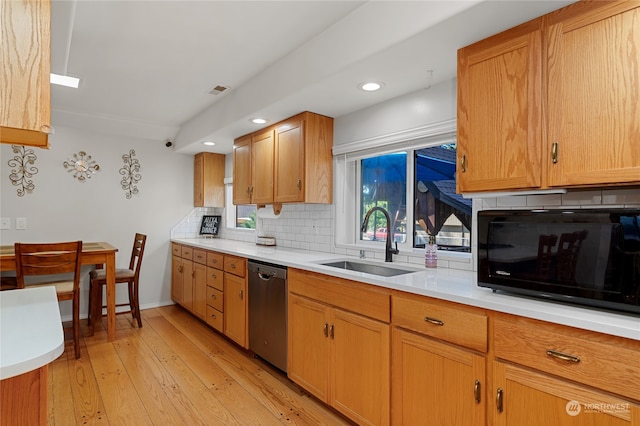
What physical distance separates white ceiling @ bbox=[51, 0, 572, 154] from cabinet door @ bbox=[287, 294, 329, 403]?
1.49 metres

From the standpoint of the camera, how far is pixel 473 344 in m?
1.49

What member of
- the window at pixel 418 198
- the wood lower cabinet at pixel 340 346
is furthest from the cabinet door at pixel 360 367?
the window at pixel 418 198

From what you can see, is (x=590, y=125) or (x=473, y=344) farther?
(x=473, y=344)

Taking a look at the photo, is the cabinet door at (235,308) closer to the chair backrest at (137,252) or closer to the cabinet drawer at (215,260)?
the cabinet drawer at (215,260)

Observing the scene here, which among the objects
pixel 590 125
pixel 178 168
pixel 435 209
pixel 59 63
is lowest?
pixel 435 209

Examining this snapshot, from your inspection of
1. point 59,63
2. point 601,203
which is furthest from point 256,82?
point 601,203

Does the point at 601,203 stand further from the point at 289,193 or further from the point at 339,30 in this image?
the point at 289,193

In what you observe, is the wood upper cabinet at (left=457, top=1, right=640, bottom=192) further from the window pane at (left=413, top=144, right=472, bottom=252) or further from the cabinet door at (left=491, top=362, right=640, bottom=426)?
the cabinet door at (left=491, top=362, right=640, bottom=426)

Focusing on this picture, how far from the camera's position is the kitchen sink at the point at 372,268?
2.42 m

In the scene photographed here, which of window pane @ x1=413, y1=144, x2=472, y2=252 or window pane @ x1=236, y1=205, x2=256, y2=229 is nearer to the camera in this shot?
window pane @ x1=413, y1=144, x2=472, y2=252

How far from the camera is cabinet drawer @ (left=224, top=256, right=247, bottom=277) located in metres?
3.08

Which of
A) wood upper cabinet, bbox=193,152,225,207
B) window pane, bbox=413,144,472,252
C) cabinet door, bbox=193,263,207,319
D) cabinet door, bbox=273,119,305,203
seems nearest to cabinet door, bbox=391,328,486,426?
window pane, bbox=413,144,472,252

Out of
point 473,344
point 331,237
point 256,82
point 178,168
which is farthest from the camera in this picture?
point 178,168

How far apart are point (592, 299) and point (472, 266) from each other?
872 millimetres
